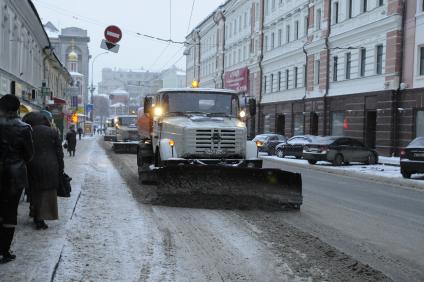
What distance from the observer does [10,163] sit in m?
5.60

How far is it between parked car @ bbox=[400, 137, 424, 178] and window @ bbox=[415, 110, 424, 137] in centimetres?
1065

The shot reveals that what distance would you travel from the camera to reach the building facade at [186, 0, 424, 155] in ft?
98.3

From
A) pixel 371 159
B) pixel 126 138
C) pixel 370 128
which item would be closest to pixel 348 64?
pixel 370 128

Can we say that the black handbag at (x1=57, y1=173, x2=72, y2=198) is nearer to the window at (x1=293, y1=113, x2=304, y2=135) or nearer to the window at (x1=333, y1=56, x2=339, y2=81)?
the window at (x1=333, y1=56, x2=339, y2=81)

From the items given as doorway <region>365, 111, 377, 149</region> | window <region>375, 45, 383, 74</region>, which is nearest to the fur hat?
window <region>375, 45, 383, 74</region>

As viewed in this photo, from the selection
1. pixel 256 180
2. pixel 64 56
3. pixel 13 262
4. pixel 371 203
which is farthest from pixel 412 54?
pixel 64 56

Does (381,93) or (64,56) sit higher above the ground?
(64,56)

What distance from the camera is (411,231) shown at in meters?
8.58

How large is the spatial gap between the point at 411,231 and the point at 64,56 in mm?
103222

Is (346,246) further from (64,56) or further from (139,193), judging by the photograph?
(64,56)

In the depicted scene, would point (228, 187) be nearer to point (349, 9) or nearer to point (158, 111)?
point (158, 111)

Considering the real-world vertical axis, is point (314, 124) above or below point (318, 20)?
below

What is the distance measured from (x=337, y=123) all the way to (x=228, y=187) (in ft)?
91.1

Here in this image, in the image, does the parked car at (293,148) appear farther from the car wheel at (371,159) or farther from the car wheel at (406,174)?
the car wheel at (406,174)
